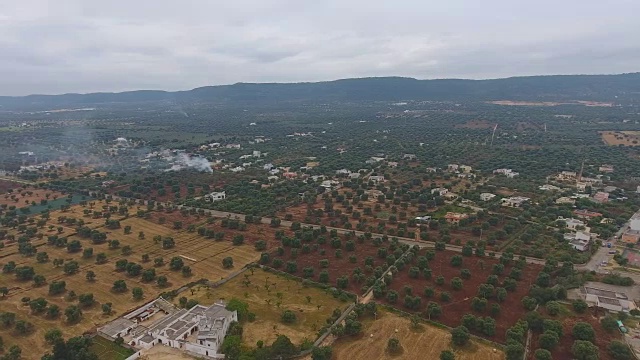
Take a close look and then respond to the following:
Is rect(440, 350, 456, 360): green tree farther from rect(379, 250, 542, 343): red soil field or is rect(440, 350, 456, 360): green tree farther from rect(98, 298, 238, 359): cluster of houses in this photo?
rect(98, 298, 238, 359): cluster of houses

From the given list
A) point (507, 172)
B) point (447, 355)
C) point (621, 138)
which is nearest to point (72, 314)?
point (447, 355)

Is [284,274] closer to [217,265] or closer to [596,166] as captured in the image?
[217,265]

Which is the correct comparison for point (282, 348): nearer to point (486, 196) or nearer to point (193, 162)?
point (486, 196)

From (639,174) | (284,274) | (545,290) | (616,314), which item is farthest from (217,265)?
(639,174)

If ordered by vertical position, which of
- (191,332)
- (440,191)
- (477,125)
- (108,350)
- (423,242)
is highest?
(477,125)

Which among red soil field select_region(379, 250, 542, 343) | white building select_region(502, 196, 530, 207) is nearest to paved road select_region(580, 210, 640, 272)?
red soil field select_region(379, 250, 542, 343)

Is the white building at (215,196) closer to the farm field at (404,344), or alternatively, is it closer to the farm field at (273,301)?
the farm field at (273,301)

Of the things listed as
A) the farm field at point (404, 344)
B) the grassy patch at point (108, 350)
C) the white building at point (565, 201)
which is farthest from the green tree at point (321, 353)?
the white building at point (565, 201)
